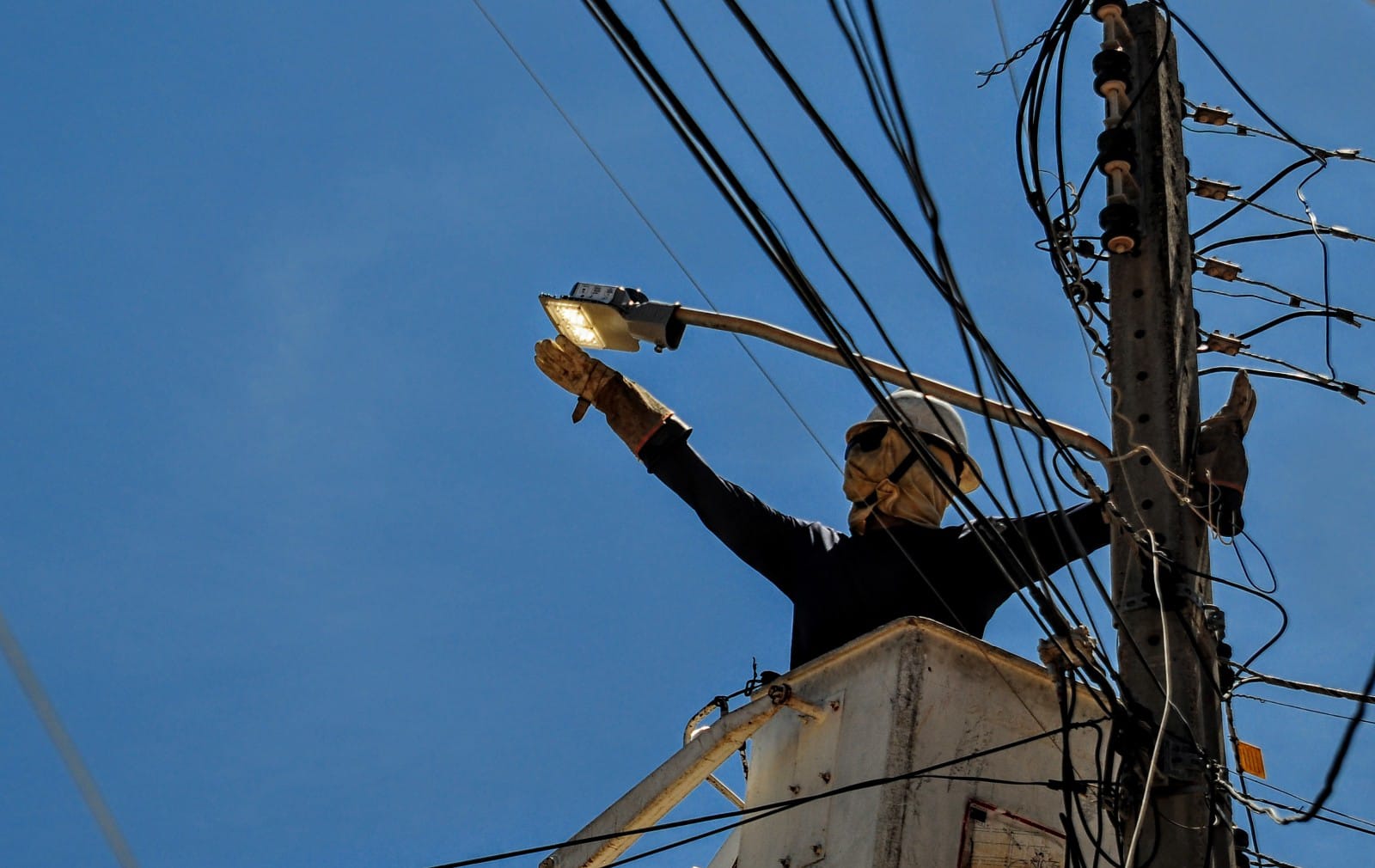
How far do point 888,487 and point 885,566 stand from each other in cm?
40

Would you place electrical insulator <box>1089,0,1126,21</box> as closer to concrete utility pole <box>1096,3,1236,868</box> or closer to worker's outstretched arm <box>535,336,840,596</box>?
concrete utility pole <box>1096,3,1236,868</box>

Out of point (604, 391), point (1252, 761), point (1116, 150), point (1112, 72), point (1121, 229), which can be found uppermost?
point (1112, 72)

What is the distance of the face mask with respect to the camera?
726 cm

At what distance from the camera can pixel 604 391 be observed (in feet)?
24.8

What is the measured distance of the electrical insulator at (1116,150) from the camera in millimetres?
7035

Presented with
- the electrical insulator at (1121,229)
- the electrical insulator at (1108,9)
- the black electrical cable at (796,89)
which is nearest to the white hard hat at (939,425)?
the electrical insulator at (1121,229)

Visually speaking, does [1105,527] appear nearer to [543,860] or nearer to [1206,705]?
[1206,705]

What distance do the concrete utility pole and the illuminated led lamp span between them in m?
1.61

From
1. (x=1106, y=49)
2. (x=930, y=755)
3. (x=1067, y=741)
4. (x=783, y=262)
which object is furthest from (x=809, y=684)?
(x=1106, y=49)

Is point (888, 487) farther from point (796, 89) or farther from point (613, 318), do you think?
point (796, 89)

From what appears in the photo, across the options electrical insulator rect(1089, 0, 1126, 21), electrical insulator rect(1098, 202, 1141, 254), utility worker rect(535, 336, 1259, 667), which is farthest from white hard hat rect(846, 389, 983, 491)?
electrical insulator rect(1089, 0, 1126, 21)

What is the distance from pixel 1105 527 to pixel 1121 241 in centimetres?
108

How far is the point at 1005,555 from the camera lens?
6777mm

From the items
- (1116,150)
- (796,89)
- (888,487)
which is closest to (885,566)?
(888,487)
